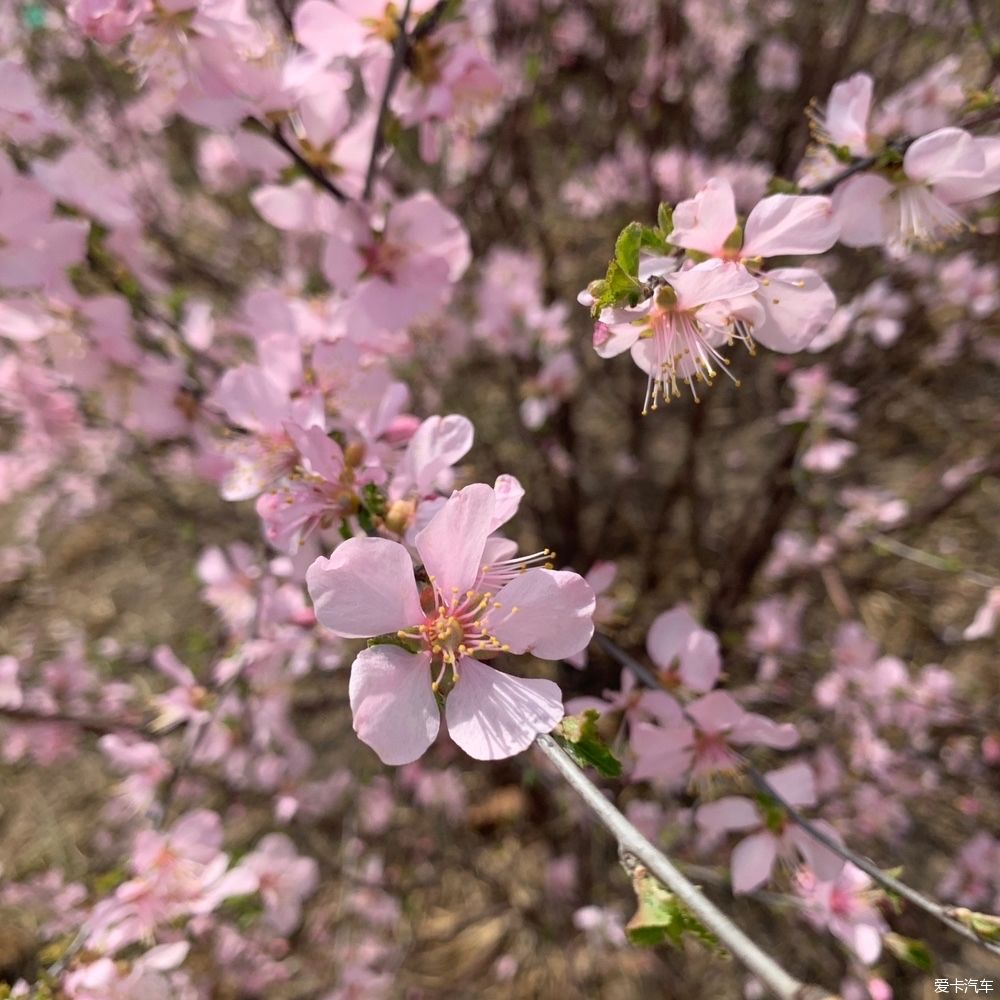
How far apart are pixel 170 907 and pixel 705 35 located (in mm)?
4752

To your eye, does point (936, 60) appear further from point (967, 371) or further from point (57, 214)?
point (57, 214)

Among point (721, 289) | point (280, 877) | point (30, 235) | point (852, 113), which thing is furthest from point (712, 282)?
point (280, 877)

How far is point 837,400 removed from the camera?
231 centimetres

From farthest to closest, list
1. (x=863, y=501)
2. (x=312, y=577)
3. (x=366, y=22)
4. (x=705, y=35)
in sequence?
1. (x=705, y=35)
2. (x=863, y=501)
3. (x=366, y=22)
4. (x=312, y=577)

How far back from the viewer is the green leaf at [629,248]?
0.68m

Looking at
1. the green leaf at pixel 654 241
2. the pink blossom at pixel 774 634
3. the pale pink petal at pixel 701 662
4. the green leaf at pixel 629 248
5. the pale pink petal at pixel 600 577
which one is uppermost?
the green leaf at pixel 654 241

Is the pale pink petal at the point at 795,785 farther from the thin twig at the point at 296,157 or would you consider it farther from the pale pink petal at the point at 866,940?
the thin twig at the point at 296,157

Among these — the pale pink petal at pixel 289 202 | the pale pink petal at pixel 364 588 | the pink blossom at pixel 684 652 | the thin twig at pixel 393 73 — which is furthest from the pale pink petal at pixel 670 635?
the pale pink petal at pixel 289 202

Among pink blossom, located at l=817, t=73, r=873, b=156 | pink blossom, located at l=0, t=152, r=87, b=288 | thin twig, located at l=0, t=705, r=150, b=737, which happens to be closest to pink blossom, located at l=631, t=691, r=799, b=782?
pink blossom, located at l=817, t=73, r=873, b=156

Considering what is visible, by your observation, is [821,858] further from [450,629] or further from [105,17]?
[105,17]

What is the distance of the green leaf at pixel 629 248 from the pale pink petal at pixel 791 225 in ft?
0.59

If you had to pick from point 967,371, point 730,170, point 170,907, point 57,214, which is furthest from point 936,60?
point 170,907

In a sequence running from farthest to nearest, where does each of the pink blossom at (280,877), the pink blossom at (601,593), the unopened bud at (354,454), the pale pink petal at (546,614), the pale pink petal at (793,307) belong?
the pink blossom at (280,877) → the pink blossom at (601,593) → the unopened bud at (354,454) → the pale pink petal at (793,307) → the pale pink petal at (546,614)

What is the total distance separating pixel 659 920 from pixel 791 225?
731 millimetres
